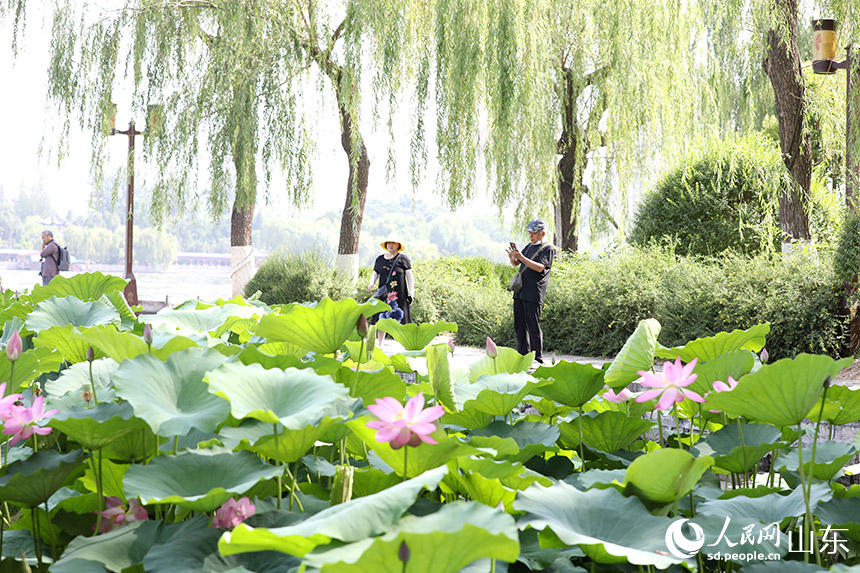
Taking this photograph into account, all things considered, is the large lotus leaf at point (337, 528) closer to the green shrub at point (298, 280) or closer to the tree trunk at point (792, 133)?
the tree trunk at point (792, 133)

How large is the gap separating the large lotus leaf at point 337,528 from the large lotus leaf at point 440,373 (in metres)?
0.40

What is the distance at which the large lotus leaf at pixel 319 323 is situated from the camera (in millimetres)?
1197

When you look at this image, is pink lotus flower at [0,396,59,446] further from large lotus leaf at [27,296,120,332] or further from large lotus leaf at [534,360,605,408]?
large lotus leaf at [534,360,605,408]

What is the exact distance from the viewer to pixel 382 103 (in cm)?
1068

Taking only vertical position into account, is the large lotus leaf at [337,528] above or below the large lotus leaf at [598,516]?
above

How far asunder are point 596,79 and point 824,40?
17.5ft

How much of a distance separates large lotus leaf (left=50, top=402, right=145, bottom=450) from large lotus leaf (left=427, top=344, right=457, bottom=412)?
17.8 inches

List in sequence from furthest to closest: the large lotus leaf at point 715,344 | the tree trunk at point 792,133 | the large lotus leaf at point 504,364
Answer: the tree trunk at point 792,133, the large lotus leaf at point 504,364, the large lotus leaf at point 715,344

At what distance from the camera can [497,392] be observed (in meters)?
1.22

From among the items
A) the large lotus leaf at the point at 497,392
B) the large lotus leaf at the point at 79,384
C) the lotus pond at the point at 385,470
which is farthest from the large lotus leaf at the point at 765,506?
the large lotus leaf at the point at 79,384

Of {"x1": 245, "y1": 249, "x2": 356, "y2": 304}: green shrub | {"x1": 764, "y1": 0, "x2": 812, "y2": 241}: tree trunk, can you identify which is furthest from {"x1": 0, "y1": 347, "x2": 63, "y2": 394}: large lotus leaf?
{"x1": 245, "y1": 249, "x2": 356, "y2": 304}: green shrub

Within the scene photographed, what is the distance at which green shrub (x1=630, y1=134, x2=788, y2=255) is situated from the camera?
1175cm

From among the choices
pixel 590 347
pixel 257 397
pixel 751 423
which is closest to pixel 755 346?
pixel 751 423

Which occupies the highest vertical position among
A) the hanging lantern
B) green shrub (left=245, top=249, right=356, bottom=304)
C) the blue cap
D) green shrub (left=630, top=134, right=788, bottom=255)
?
the hanging lantern
